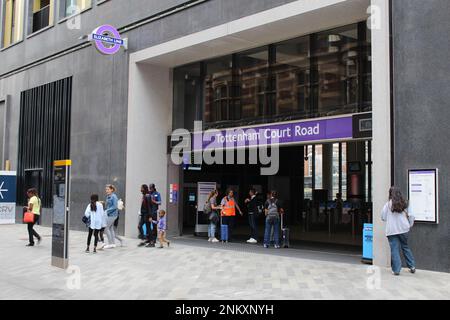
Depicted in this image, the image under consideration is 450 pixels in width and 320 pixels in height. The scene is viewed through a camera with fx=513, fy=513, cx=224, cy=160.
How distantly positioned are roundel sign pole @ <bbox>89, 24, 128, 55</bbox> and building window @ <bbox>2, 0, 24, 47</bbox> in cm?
950

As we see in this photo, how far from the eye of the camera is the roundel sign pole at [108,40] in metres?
16.9

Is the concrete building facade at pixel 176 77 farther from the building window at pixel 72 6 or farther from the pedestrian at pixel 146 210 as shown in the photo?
the pedestrian at pixel 146 210

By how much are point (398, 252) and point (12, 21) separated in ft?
78.7

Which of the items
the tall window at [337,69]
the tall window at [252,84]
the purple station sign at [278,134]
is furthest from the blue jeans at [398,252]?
the tall window at [252,84]

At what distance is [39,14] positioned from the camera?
24375mm

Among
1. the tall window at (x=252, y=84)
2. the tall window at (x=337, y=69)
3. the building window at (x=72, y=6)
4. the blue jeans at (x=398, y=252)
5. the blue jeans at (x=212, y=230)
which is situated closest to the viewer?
the blue jeans at (x=398, y=252)

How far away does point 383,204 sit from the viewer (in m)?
10.5

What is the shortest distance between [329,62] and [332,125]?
187cm

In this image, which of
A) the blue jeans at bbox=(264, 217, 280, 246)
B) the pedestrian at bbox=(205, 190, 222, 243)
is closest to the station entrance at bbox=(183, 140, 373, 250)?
the pedestrian at bbox=(205, 190, 222, 243)

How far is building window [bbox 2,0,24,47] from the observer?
25.4m

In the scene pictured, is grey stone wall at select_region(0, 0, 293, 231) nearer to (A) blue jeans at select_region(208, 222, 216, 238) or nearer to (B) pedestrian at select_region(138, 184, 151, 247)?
(B) pedestrian at select_region(138, 184, 151, 247)

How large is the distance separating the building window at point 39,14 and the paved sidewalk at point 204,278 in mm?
13887

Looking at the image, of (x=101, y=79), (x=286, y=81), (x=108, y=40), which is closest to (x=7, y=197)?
(x=101, y=79)

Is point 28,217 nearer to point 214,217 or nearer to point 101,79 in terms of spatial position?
point 214,217
